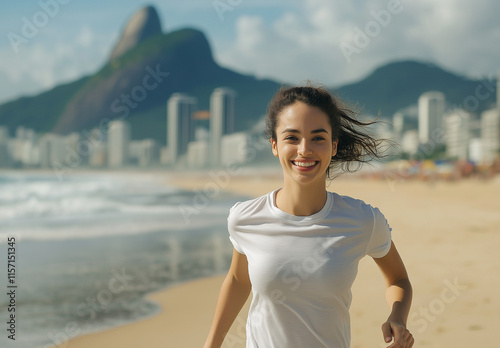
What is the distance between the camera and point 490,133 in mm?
48469

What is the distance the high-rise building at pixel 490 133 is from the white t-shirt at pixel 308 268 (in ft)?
158

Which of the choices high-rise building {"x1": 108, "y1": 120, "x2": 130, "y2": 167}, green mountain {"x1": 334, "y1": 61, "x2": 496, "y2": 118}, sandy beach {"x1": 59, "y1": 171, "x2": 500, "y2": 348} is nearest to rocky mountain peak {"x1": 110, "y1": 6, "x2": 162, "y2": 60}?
high-rise building {"x1": 108, "y1": 120, "x2": 130, "y2": 167}

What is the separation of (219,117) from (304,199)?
259 ft

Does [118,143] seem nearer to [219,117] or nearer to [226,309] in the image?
[219,117]

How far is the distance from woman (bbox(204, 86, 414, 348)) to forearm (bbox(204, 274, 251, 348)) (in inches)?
A: 3.6

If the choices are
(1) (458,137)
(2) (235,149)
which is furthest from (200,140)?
(1) (458,137)

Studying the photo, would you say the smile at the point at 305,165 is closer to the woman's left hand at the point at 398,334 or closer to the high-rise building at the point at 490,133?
the woman's left hand at the point at 398,334

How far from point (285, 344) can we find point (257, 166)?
193ft

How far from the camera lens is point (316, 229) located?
4.35 feet

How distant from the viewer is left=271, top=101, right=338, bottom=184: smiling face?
134 cm

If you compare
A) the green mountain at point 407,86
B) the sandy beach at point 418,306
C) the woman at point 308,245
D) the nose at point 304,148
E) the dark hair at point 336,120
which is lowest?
the sandy beach at point 418,306

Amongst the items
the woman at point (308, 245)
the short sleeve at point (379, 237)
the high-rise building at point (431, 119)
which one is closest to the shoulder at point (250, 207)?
the woman at point (308, 245)

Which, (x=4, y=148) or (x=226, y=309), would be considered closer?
(x=226, y=309)

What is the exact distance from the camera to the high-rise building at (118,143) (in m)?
68.4
